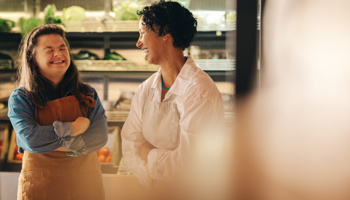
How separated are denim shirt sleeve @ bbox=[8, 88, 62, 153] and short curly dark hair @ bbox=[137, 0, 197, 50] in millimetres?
537

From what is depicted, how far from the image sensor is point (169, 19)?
1.14 metres

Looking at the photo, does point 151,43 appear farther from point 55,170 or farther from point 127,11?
point 127,11

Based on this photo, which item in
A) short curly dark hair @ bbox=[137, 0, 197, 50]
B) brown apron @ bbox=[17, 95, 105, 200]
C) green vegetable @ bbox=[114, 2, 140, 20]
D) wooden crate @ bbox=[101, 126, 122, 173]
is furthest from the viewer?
green vegetable @ bbox=[114, 2, 140, 20]

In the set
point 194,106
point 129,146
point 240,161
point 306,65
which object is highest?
point 306,65

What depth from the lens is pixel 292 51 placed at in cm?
123

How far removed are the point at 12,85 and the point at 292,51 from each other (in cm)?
209

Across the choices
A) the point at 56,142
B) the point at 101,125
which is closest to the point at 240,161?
the point at 101,125

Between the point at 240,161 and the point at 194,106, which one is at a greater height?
the point at 194,106

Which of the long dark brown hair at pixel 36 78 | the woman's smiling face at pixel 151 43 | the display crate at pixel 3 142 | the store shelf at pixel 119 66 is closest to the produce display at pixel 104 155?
the store shelf at pixel 119 66

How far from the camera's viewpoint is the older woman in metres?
1.14

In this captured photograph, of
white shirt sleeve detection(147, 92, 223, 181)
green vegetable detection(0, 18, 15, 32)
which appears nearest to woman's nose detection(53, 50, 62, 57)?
white shirt sleeve detection(147, 92, 223, 181)

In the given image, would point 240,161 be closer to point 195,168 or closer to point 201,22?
point 195,168

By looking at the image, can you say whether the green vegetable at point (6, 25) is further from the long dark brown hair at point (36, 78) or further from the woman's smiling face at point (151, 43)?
the woman's smiling face at point (151, 43)

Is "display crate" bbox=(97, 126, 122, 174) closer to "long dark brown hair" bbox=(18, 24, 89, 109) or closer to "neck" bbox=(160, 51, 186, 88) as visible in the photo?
"long dark brown hair" bbox=(18, 24, 89, 109)
